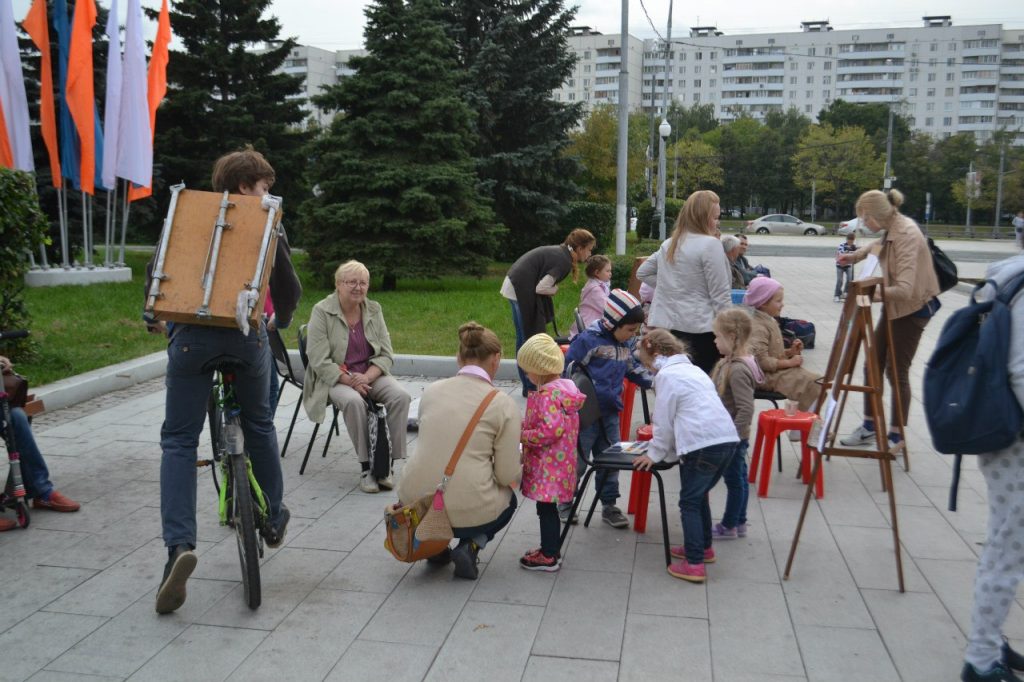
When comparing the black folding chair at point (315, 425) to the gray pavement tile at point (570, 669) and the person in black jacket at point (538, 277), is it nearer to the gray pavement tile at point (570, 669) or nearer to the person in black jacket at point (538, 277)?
the person in black jacket at point (538, 277)

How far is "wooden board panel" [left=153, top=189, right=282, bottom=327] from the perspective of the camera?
363 cm

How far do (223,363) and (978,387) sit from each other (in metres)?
2.97

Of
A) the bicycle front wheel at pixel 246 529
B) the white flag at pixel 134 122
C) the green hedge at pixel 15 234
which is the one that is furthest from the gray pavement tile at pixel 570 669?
the white flag at pixel 134 122

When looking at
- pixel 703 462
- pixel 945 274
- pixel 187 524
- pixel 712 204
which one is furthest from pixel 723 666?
pixel 945 274

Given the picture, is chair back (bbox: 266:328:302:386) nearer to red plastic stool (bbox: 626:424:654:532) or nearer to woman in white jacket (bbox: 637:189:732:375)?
woman in white jacket (bbox: 637:189:732:375)

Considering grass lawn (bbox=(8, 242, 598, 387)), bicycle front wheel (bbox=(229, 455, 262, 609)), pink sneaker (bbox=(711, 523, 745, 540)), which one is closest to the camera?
bicycle front wheel (bbox=(229, 455, 262, 609))

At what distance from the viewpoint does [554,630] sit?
3.79m

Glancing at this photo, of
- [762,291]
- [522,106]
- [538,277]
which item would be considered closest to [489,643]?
[762,291]

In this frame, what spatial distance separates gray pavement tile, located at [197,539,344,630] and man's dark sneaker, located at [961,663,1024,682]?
2.74 m

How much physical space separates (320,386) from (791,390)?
10.5ft

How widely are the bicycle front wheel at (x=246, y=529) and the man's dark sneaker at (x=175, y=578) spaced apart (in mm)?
216

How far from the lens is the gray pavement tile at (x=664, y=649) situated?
3414 millimetres

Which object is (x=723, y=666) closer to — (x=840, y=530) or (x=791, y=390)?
(x=840, y=530)

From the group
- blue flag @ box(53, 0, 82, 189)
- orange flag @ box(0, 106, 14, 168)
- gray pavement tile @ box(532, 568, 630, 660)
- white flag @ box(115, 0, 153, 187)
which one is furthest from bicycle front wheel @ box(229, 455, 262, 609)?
blue flag @ box(53, 0, 82, 189)
